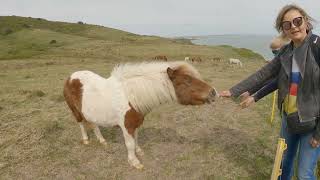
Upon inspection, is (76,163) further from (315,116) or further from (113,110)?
(315,116)

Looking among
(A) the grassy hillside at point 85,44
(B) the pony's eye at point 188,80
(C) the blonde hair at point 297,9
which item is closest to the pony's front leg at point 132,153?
(B) the pony's eye at point 188,80

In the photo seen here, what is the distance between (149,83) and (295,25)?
3.12 meters

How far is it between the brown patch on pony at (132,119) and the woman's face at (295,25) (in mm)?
3474

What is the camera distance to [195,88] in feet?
21.9

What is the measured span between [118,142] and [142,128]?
1.16 m

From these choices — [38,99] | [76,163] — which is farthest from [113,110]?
[38,99]

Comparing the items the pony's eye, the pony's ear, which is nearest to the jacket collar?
the pony's eye

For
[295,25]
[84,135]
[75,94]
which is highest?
[295,25]

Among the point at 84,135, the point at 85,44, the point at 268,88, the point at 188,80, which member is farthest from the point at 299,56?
the point at 85,44

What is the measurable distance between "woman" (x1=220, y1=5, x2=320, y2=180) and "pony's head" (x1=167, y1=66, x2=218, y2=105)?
173 centimetres

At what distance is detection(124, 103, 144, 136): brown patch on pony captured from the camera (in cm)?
718

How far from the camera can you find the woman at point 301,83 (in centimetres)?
453

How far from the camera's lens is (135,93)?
23.3 feet

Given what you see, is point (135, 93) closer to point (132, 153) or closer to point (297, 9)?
point (132, 153)
